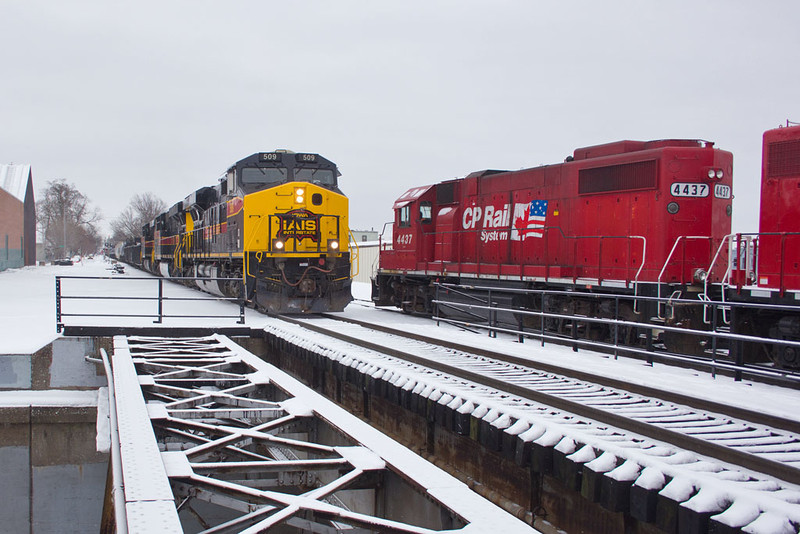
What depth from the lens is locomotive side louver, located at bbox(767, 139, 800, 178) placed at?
29.6 ft

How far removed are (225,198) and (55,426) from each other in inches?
342

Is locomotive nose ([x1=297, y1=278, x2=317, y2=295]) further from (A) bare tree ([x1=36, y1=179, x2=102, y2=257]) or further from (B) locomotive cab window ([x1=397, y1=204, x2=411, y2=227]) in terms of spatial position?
(A) bare tree ([x1=36, y1=179, x2=102, y2=257])

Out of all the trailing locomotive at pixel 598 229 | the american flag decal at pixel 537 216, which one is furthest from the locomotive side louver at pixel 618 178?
the american flag decal at pixel 537 216

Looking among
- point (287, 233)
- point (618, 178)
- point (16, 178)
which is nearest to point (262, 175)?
point (287, 233)

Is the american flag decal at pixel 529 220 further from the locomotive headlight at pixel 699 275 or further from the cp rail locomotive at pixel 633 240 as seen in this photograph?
the locomotive headlight at pixel 699 275

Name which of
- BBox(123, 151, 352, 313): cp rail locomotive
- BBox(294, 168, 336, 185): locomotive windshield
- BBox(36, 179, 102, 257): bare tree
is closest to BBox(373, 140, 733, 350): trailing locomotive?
BBox(123, 151, 352, 313): cp rail locomotive

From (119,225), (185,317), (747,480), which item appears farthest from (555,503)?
(119,225)

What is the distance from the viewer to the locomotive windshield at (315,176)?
16188 millimetres

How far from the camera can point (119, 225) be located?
5108 inches

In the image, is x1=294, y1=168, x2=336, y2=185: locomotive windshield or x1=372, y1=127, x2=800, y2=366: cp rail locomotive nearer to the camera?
x1=372, y1=127, x2=800, y2=366: cp rail locomotive

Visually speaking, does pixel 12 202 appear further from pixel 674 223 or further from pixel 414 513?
pixel 414 513

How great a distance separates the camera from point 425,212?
1770 cm

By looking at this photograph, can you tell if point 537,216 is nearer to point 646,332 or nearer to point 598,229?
point 598,229

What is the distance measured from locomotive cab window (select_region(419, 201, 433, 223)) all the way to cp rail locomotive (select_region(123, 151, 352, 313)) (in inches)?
92.4
